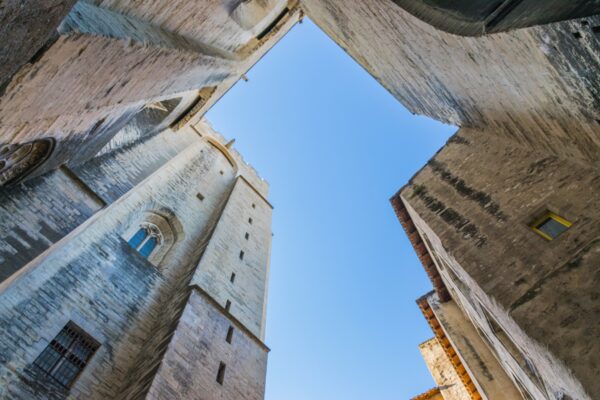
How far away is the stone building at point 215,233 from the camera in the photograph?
4055 millimetres

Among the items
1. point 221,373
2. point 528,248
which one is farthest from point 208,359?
point 528,248

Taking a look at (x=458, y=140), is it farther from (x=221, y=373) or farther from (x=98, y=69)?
A: (x=98, y=69)

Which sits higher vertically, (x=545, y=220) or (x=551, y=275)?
(x=545, y=220)

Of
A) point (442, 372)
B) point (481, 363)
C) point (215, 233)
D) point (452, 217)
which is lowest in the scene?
point (452, 217)

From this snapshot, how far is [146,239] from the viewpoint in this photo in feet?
39.7

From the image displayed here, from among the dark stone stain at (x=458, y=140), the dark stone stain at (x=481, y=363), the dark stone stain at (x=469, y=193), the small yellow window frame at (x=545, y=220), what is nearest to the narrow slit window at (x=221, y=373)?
the dark stone stain at (x=469, y=193)

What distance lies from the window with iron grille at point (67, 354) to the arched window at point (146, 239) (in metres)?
4.05

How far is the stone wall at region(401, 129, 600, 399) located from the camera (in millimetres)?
4151

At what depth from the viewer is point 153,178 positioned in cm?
1298

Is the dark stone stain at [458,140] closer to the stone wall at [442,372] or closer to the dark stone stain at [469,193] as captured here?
the dark stone stain at [469,193]

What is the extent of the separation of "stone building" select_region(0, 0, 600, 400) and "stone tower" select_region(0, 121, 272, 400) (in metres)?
0.04

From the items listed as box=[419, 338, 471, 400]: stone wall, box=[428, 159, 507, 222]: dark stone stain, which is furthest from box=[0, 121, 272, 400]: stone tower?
box=[419, 338, 471, 400]: stone wall

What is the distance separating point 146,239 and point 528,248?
1043 centimetres

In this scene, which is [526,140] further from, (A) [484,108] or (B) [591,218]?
(B) [591,218]
